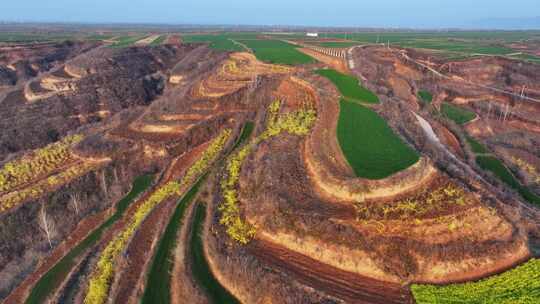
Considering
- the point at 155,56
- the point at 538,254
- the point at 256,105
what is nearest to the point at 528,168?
the point at 538,254

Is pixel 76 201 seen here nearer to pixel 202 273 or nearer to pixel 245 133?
pixel 245 133

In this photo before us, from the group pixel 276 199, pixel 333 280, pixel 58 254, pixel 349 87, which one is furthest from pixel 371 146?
pixel 58 254

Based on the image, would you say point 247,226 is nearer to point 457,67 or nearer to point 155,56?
point 457,67

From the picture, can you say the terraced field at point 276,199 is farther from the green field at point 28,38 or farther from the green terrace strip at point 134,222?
the green field at point 28,38

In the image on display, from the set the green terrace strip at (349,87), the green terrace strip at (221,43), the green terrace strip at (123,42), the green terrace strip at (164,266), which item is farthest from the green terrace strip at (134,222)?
the green terrace strip at (123,42)

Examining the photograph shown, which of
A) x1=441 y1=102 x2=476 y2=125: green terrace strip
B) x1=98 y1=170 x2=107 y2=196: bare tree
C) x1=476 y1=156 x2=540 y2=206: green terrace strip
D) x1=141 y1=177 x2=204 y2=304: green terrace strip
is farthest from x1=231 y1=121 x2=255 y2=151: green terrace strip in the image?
x1=441 y1=102 x2=476 y2=125: green terrace strip

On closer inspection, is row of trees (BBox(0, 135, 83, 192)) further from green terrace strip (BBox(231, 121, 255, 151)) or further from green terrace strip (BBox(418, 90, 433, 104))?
green terrace strip (BBox(418, 90, 433, 104))
